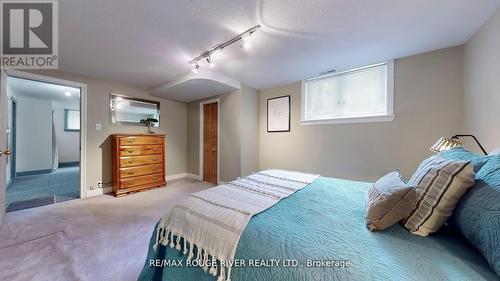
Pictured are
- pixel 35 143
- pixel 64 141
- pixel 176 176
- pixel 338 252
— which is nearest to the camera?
pixel 338 252

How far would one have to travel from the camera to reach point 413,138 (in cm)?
252

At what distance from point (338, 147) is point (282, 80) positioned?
1.62m

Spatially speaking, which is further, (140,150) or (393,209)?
(140,150)

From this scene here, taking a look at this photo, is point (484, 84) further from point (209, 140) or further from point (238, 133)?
point (209, 140)

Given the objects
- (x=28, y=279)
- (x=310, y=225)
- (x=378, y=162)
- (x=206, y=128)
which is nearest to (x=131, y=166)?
(x=206, y=128)

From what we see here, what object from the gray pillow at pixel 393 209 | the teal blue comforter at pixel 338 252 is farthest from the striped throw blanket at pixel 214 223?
the gray pillow at pixel 393 209

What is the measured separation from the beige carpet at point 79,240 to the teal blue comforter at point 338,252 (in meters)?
0.85

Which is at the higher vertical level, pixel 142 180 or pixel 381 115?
pixel 381 115

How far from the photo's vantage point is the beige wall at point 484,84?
5.40 feet

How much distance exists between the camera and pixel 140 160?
3.54 metres

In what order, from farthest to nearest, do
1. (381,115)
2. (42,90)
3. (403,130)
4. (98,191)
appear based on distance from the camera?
(42,90) → (98,191) → (381,115) → (403,130)

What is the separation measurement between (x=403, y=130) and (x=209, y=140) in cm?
368

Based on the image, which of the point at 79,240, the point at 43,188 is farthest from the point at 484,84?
the point at 43,188

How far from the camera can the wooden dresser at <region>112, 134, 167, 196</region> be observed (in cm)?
327
